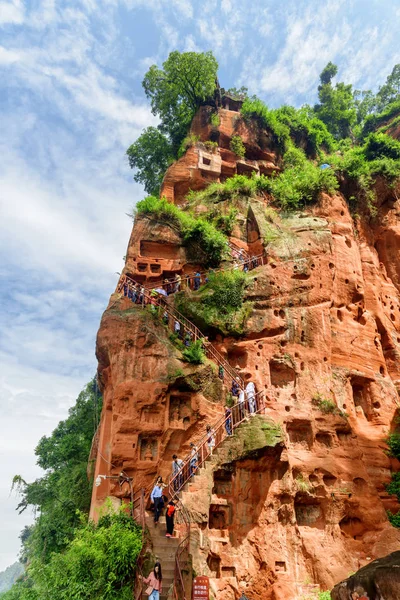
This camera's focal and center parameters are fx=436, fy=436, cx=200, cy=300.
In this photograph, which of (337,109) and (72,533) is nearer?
(72,533)

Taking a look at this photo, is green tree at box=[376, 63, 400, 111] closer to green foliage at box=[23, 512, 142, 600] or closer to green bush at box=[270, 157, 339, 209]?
green bush at box=[270, 157, 339, 209]

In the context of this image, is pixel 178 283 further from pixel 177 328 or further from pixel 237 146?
pixel 237 146

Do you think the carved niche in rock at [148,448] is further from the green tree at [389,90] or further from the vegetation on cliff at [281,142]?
the green tree at [389,90]

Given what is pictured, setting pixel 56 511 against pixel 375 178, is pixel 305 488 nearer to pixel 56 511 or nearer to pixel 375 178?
pixel 56 511

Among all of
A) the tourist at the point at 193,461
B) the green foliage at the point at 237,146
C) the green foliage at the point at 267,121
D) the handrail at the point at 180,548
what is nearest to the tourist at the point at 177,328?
the tourist at the point at 193,461

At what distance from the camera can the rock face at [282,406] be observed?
43.5 feet

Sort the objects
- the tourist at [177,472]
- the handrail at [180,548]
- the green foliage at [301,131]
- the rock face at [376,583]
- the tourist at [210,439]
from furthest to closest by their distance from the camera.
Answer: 1. the green foliage at [301,131]
2. the tourist at [210,439]
3. the tourist at [177,472]
4. the handrail at [180,548]
5. the rock face at [376,583]

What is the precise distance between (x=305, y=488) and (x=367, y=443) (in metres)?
3.45

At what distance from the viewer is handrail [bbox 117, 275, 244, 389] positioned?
671 inches

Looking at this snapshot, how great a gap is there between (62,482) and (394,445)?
54.5ft

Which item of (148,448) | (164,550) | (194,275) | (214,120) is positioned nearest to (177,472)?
(148,448)

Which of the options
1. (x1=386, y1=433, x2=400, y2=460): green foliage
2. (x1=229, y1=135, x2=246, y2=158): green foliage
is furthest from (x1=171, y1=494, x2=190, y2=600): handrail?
(x1=229, y1=135, x2=246, y2=158): green foliage

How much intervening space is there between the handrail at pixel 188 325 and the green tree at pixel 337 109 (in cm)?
3038

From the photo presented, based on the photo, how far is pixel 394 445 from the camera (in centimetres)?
1642
